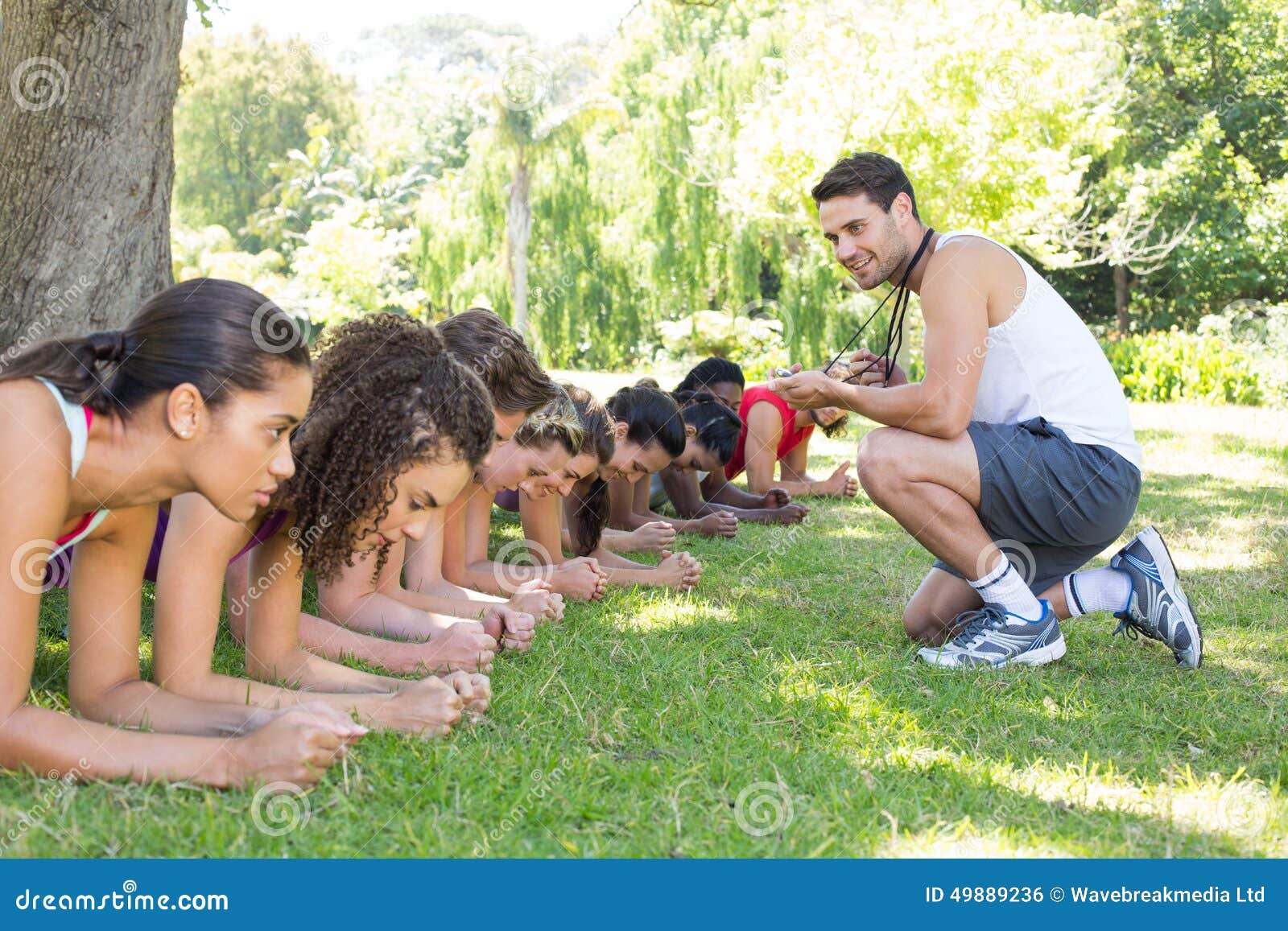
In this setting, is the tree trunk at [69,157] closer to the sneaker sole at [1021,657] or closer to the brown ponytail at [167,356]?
the brown ponytail at [167,356]

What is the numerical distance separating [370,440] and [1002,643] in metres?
2.14

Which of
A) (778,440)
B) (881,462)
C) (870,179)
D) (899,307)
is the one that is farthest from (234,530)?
(778,440)

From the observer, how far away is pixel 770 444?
6793 millimetres

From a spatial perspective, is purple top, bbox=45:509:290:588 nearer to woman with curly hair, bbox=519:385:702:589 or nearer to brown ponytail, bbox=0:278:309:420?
brown ponytail, bbox=0:278:309:420

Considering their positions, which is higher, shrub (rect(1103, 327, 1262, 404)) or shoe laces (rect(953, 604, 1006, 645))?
shrub (rect(1103, 327, 1262, 404))

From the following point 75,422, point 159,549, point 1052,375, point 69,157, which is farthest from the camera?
point 69,157

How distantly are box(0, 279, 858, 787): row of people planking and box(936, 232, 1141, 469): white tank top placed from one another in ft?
5.66

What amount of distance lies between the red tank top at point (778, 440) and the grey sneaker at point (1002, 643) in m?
2.98

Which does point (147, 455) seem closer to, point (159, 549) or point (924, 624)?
point (159, 549)

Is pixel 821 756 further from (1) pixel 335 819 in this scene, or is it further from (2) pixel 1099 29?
(2) pixel 1099 29

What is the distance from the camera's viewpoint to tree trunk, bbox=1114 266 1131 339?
85.3 ft

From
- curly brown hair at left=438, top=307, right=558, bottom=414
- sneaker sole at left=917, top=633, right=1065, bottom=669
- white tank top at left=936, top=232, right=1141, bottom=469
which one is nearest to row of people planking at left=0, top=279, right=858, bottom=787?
curly brown hair at left=438, top=307, right=558, bottom=414

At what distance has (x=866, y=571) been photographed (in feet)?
16.6

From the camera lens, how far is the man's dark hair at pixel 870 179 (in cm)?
397
